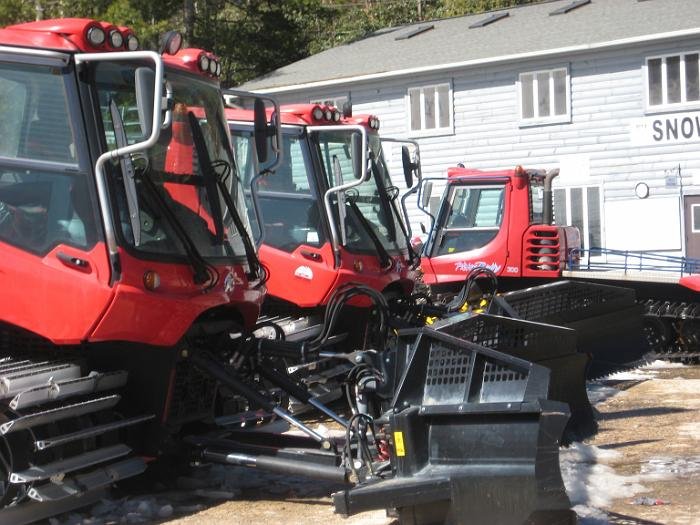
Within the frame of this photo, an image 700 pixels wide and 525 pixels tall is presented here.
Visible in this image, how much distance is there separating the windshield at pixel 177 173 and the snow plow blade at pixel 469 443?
70.8 inches

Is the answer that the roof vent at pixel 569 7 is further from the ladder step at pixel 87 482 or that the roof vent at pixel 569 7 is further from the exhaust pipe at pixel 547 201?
the ladder step at pixel 87 482

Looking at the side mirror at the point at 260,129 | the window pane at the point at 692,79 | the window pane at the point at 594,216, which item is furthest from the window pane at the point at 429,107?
the side mirror at the point at 260,129

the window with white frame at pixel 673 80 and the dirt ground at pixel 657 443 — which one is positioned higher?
the window with white frame at pixel 673 80

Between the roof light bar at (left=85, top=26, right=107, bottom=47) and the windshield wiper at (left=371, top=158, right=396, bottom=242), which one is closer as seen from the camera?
the roof light bar at (left=85, top=26, right=107, bottom=47)

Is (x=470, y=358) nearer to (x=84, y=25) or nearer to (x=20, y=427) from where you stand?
(x=20, y=427)

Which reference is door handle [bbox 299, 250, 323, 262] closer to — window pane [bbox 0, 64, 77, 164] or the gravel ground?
the gravel ground

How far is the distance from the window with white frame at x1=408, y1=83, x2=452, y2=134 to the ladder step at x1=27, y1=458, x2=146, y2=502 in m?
19.7

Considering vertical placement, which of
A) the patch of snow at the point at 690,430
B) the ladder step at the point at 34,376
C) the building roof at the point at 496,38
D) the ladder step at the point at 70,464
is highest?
the building roof at the point at 496,38

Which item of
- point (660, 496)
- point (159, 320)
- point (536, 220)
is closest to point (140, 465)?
point (159, 320)

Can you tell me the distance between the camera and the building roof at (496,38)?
23.4 m

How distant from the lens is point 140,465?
6602 mm

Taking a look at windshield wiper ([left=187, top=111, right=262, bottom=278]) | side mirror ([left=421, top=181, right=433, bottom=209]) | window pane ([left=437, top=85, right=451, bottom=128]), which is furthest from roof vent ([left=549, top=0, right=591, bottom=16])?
windshield wiper ([left=187, top=111, right=262, bottom=278])

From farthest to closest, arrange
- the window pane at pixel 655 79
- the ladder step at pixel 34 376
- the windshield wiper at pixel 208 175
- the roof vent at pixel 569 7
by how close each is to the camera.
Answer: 1. the roof vent at pixel 569 7
2. the window pane at pixel 655 79
3. the windshield wiper at pixel 208 175
4. the ladder step at pixel 34 376

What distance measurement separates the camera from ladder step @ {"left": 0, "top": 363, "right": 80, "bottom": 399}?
5.88 meters
